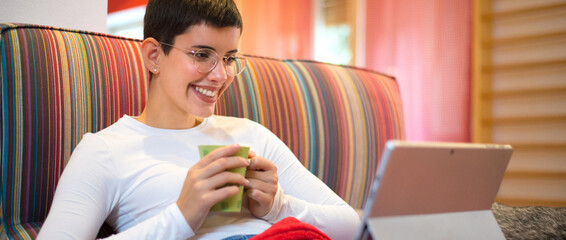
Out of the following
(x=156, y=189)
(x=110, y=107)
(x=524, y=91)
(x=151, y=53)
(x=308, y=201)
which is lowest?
(x=524, y=91)

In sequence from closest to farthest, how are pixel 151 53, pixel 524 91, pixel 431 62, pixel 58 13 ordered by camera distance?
pixel 151 53 < pixel 58 13 < pixel 524 91 < pixel 431 62

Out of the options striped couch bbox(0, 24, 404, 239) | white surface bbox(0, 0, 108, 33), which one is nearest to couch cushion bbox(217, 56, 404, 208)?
striped couch bbox(0, 24, 404, 239)

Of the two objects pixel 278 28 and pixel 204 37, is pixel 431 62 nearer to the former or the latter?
pixel 278 28

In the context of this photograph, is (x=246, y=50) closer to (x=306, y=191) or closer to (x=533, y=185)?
(x=533, y=185)

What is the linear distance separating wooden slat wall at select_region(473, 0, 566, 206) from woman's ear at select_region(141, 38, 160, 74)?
7.96 ft

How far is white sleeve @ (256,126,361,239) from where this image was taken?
108 centimetres

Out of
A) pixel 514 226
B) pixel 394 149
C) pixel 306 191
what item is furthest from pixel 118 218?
pixel 514 226

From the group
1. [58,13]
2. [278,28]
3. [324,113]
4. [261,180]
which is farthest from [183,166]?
[278,28]

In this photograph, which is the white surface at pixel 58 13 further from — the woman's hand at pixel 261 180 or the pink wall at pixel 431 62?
the pink wall at pixel 431 62

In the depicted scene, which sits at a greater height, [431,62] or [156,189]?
[156,189]

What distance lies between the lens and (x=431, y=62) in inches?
127

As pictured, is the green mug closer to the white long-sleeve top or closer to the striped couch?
the white long-sleeve top

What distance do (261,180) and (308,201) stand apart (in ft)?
0.82

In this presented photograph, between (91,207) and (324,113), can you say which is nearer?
(91,207)
